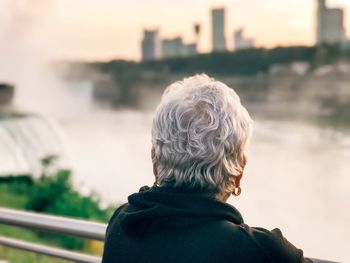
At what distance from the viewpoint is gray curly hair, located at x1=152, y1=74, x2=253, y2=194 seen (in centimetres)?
93

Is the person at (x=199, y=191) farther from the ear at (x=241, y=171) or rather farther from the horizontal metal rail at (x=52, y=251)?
the horizontal metal rail at (x=52, y=251)

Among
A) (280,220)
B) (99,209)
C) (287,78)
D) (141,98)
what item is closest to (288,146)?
(280,220)

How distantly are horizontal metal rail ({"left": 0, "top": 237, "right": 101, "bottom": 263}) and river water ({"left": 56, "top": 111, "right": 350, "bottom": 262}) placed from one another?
2448cm

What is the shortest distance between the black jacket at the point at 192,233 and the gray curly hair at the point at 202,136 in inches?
1.2

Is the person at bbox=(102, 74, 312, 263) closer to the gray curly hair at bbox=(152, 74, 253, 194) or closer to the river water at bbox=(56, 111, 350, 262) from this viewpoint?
the gray curly hair at bbox=(152, 74, 253, 194)

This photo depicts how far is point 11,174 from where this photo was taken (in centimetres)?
1978

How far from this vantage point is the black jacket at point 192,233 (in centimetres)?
91

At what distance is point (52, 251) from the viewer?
1.62 m

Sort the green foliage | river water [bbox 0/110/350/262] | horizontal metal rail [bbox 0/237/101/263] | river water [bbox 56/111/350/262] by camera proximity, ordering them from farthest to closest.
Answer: river water [bbox 56/111/350/262] < river water [bbox 0/110/350/262] < the green foliage < horizontal metal rail [bbox 0/237/101/263]

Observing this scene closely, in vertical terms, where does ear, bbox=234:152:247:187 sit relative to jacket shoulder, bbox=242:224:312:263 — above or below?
above

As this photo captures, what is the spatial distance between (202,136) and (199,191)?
0.27ft

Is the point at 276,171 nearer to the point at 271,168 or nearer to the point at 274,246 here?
the point at 271,168

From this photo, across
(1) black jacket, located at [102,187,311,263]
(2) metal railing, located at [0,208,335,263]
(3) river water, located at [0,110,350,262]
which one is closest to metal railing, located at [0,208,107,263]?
(2) metal railing, located at [0,208,335,263]

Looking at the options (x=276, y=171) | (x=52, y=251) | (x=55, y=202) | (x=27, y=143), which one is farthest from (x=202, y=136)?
(x=276, y=171)
